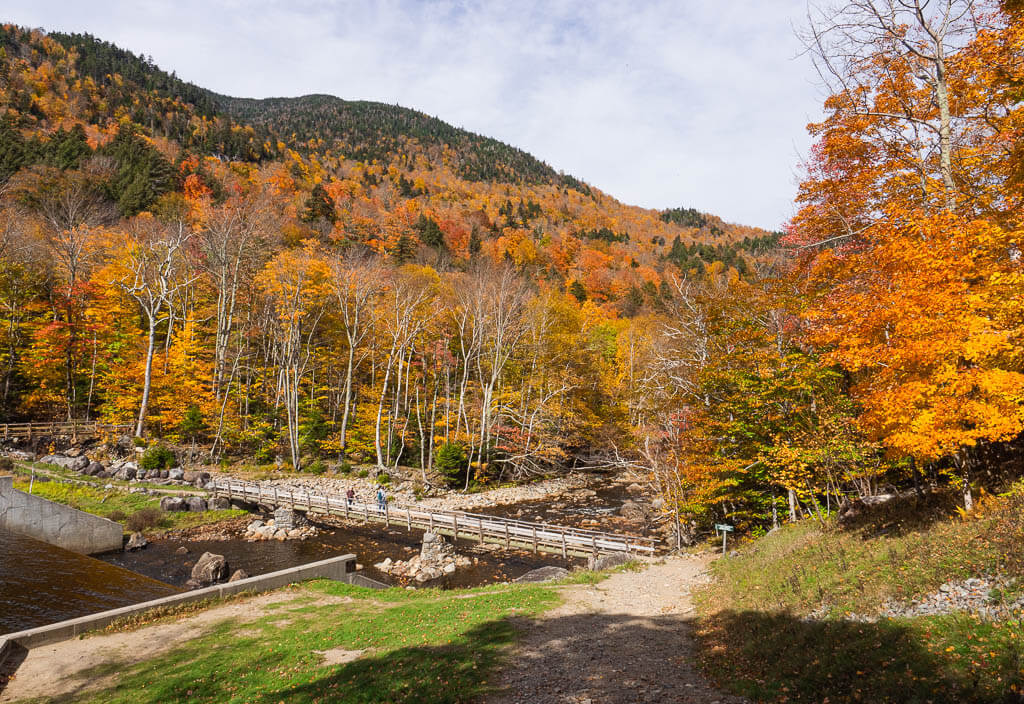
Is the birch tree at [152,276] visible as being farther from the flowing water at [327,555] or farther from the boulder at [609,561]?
the boulder at [609,561]

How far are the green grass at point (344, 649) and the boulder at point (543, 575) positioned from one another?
7.69 feet

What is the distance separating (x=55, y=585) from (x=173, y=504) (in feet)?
27.3

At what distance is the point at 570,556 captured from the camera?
18.2 m

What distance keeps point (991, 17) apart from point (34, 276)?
47.4m

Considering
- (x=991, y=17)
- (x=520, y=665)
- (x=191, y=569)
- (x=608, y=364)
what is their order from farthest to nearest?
(x=608, y=364) → (x=191, y=569) → (x=991, y=17) → (x=520, y=665)

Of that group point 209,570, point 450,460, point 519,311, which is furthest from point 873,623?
point 519,311

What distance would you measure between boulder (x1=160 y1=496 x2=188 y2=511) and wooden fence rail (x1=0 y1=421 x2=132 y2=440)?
11.3 meters

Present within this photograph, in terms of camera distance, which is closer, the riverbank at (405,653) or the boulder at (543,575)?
the riverbank at (405,653)

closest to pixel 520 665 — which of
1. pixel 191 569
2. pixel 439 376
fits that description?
pixel 191 569

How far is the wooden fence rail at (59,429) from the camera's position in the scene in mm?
27750

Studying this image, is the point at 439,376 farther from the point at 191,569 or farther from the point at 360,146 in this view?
the point at 360,146

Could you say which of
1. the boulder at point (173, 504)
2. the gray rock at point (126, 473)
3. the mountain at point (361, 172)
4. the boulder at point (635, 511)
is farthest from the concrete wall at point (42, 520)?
the mountain at point (361, 172)

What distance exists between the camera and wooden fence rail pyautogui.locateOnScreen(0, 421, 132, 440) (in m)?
27.8

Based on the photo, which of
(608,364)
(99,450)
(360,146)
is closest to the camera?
(99,450)
